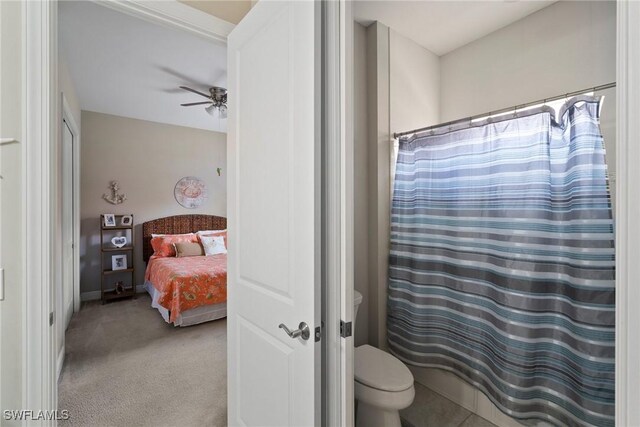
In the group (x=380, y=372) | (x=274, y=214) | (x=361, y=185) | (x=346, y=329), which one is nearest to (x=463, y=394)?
(x=380, y=372)

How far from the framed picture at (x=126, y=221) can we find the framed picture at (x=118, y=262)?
47cm

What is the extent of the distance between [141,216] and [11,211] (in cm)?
406

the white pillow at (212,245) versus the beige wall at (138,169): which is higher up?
the beige wall at (138,169)

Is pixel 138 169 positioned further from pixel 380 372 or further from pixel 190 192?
pixel 380 372

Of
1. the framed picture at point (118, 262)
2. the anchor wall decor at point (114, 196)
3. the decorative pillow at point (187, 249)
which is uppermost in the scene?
the anchor wall decor at point (114, 196)

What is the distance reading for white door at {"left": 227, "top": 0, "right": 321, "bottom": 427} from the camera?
111cm

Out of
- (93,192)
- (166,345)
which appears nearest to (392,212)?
(166,345)

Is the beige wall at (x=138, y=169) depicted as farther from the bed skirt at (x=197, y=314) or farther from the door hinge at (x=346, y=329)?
the door hinge at (x=346, y=329)

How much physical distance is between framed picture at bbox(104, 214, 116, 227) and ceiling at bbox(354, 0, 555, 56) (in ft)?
14.0

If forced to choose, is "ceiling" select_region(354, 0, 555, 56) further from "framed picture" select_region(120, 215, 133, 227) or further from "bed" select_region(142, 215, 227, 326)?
"framed picture" select_region(120, 215, 133, 227)

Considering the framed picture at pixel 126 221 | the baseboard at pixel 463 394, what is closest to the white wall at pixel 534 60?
the baseboard at pixel 463 394

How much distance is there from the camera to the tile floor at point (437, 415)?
1.92 meters

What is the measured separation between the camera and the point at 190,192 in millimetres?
5293

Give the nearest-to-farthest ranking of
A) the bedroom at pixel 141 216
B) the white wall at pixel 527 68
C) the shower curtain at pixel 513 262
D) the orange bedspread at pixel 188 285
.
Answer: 1. the shower curtain at pixel 513 262
2. the white wall at pixel 527 68
3. the bedroom at pixel 141 216
4. the orange bedspread at pixel 188 285
